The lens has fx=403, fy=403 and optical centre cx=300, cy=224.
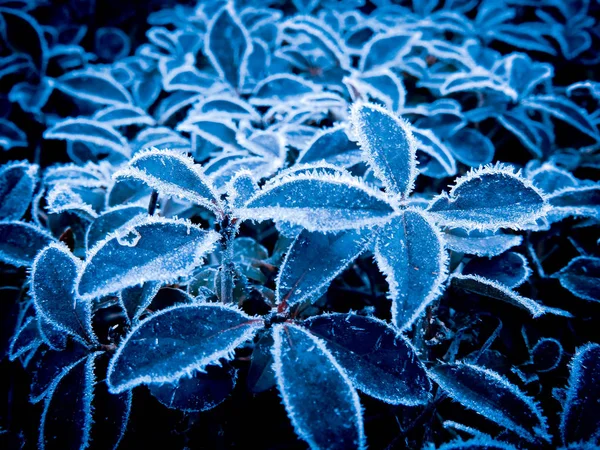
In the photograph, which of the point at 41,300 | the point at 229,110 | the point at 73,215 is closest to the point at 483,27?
the point at 229,110

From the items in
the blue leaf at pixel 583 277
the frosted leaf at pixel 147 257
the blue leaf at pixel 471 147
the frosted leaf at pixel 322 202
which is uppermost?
the frosted leaf at pixel 322 202

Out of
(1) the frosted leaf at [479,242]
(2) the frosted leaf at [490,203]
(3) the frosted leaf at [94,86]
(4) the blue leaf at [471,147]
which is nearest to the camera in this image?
(2) the frosted leaf at [490,203]

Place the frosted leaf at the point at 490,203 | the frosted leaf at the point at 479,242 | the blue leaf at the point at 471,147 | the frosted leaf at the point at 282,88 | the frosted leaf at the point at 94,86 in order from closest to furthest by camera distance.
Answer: the frosted leaf at the point at 490,203, the frosted leaf at the point at 479,242, the blue leaf at the point at 471,147, the frosted leaf at the point at 282,88, the frosted leaf at the point at 94,86

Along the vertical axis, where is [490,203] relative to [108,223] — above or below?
above

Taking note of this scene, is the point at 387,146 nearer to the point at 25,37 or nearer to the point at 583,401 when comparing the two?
the point at 583,401

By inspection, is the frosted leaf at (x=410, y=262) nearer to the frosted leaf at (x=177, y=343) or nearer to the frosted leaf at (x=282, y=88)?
the frosted leaf at (x=177, y=343)

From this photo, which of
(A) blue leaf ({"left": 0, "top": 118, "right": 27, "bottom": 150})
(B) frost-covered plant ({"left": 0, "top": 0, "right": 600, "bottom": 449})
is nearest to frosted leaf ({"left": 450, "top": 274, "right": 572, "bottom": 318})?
(B) frost-covered plant ({"left": 0, "top": 0, "right": 600, "bottom": 449})

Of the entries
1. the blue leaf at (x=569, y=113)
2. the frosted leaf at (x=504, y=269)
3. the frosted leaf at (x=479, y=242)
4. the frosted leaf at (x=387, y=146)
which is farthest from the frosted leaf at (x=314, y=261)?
the blue leaf at (x=569, y=113)

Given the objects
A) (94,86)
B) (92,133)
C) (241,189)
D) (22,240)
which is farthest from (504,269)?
(94,86)
